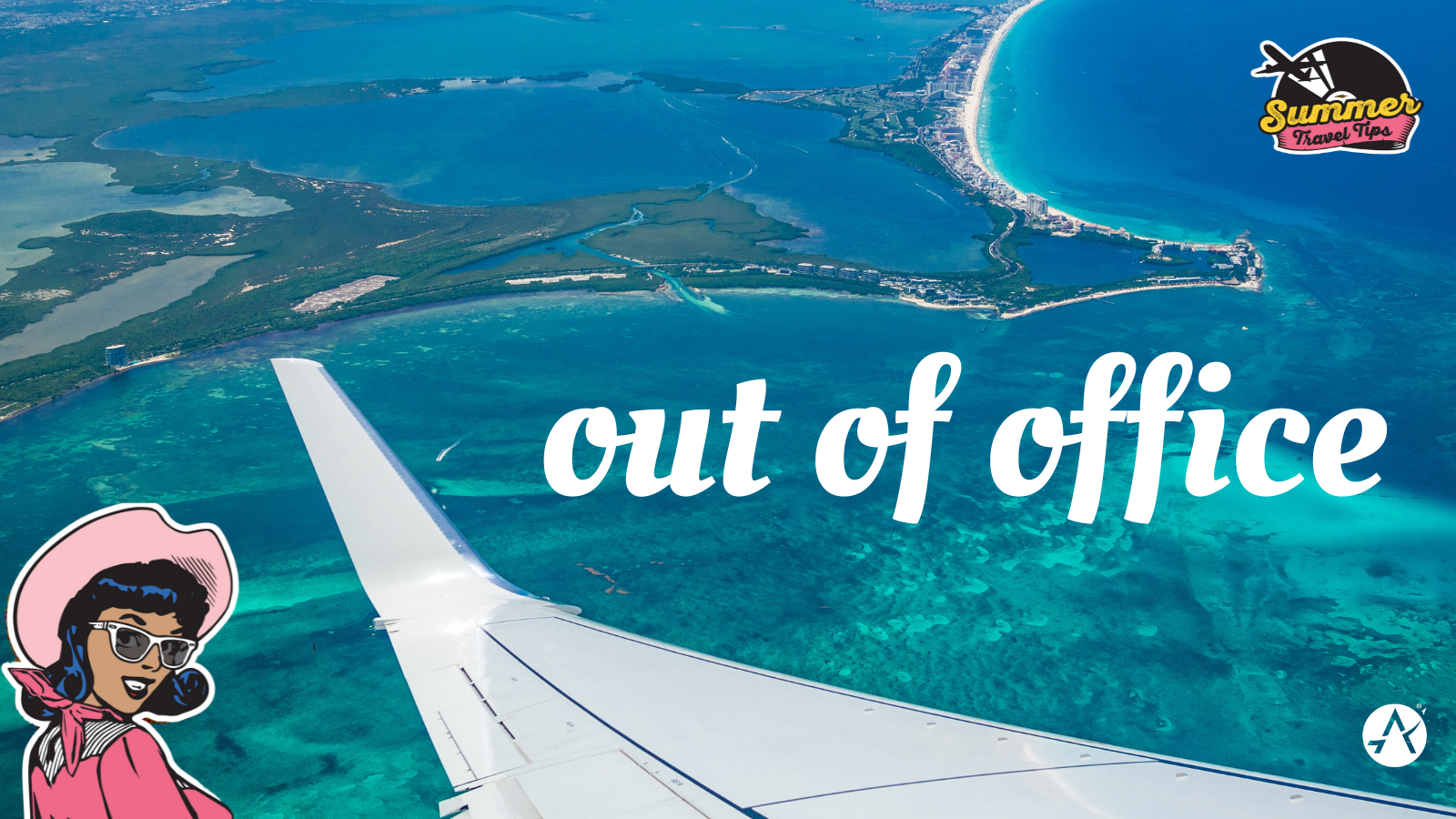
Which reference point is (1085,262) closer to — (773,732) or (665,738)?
(773,732)

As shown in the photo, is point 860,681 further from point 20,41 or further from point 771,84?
point 20,41

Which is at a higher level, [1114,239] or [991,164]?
[991,164]

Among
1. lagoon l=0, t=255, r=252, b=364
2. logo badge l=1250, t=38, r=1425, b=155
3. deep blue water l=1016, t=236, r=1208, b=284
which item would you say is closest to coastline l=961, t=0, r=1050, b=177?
deep blue water l=1016, t=236, r=1208, b=284

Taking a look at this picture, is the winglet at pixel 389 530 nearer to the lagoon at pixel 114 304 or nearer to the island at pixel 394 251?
the island at pixel 394 251

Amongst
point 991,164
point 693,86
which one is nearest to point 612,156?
point 693,86

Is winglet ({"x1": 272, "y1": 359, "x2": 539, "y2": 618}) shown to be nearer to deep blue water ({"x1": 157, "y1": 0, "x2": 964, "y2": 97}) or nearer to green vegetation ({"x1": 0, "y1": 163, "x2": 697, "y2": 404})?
green vegetation ({"x1": 0, "y1": 163, "x2": 697, "y2": 404})

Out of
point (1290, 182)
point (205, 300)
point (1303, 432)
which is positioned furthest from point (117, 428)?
point (1290, 182)

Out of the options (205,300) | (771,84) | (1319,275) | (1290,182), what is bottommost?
(205,300)
